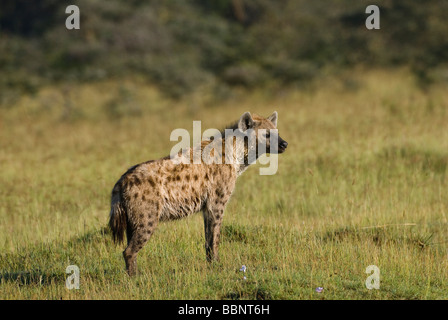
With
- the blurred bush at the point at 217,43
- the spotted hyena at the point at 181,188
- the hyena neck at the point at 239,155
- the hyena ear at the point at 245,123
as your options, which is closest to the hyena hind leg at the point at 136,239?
the spotted hyena at the point at 181,188

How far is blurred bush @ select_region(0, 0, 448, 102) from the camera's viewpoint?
24812mm

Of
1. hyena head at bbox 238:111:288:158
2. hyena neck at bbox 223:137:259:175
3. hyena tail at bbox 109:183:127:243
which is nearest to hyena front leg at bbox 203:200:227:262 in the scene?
hyena neck at bbox 223:137:259:175

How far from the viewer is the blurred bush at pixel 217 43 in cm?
2481

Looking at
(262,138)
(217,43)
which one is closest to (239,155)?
(262,138)

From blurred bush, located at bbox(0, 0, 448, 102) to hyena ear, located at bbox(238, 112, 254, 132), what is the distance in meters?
15.3

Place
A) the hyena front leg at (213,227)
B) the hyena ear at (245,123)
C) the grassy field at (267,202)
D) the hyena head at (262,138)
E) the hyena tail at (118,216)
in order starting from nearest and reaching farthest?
the grassy field at (267,202) < the hyena tail at (118,216) < the hyena front leg at (213,227) < the hyena ear at (245,123) < the hyena head at (262,138)

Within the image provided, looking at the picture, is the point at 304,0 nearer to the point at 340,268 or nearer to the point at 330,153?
the point at 330,153

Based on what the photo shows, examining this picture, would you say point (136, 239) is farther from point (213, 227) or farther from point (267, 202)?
point (267, 202)

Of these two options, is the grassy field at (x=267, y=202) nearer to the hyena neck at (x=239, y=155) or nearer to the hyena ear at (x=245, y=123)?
the hyena neck at (x=239, y=155)

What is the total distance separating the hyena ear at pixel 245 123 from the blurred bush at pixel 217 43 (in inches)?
603

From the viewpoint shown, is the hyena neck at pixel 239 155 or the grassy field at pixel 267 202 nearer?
the grassy field at pixel 267 202

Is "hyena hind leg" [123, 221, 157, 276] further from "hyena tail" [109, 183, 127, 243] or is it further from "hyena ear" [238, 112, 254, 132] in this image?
"hyena ear" [238, 112, 254, 132]
